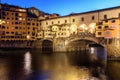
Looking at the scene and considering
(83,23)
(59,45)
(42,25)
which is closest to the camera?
(83,23)

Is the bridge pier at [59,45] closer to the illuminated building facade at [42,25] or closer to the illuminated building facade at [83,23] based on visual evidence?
the illuminated building facade at [42,25]

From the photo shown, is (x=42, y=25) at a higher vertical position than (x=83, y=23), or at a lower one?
higher

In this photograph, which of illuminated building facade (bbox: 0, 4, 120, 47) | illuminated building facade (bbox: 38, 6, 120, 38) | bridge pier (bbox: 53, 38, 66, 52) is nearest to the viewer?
illuminated building facade (bbox: 38, 6, 120, 38)

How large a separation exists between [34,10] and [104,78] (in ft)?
294

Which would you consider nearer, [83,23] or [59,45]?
[83,23]

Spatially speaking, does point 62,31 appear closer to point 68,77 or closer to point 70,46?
point 70,46

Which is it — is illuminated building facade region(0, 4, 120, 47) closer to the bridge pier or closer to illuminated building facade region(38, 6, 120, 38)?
illuminated building facade region(38, 6, 120, 38)

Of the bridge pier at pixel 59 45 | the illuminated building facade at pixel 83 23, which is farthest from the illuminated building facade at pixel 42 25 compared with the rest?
the bridge pier at pixel 59 45

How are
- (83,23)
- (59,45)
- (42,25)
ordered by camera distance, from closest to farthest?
(83,23)
(59,45)
(42,25)

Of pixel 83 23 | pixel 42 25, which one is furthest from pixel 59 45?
pixel 42 25

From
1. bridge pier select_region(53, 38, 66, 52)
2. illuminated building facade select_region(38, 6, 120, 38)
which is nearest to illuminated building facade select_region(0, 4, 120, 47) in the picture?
illuminated building facade select_region(38, 6, 120, 38)

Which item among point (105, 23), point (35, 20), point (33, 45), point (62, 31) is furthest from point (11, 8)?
point (105, 23)

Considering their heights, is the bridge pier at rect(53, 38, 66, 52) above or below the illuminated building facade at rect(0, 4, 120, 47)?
below

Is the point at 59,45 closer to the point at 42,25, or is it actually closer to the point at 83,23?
the point at 83,23
